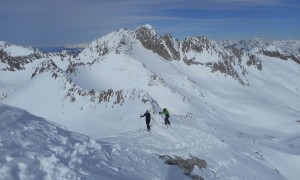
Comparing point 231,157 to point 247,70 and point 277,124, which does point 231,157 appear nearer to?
point 277,124

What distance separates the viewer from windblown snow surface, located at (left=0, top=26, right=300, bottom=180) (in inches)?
687

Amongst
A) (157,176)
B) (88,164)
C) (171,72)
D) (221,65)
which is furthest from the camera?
(221,65)

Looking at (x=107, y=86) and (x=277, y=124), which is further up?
(x=107, y=86)

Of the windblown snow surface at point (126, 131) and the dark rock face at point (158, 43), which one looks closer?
the windblown snow surface at point (126, 131)

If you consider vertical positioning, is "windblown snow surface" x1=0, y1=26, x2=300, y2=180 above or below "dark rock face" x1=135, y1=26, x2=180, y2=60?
below

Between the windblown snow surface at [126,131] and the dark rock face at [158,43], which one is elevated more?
the dark rock face at [158,43]

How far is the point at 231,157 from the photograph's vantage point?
32.0m

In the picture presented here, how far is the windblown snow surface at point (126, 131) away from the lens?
57.3ft

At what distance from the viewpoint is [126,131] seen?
37406mm

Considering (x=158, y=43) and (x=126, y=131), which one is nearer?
(x=126, y=131)

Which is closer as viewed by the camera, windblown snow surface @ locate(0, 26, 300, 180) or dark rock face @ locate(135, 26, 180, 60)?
windblown snow surface @ locate(0, 26, 300, 180)

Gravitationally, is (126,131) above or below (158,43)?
below

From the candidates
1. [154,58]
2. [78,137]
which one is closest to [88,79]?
[154,58]

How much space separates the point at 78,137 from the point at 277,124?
223 ft
